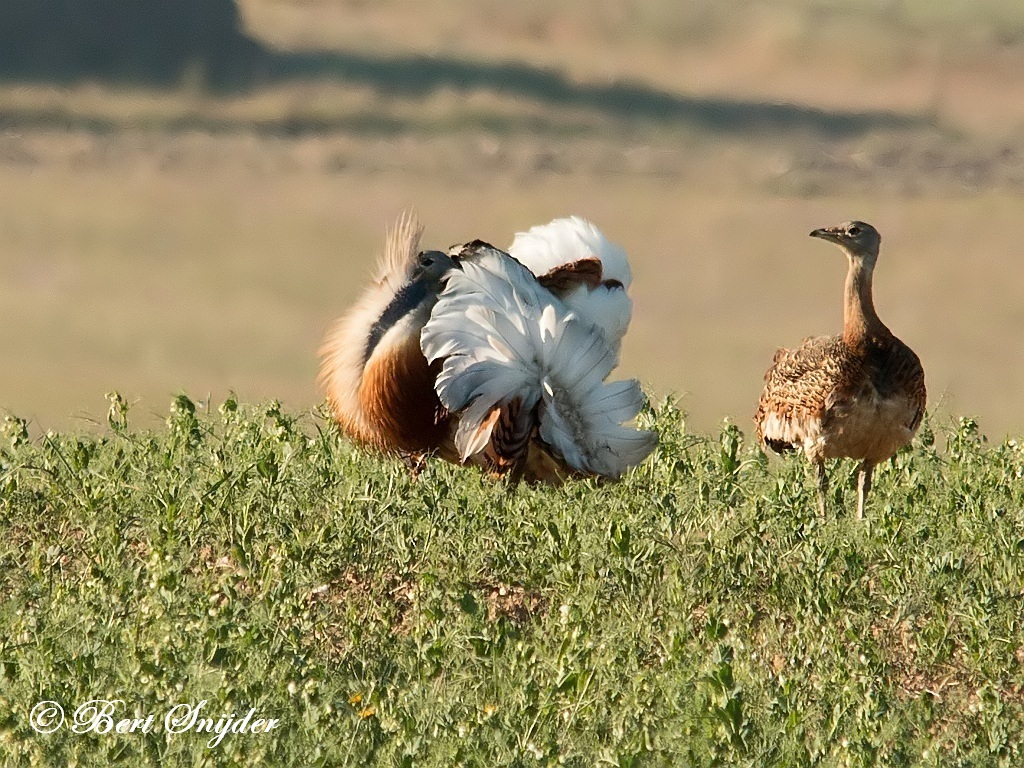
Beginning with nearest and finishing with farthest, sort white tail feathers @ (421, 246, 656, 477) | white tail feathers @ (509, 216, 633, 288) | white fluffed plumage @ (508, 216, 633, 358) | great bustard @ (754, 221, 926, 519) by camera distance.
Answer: white tail feathers @ (421, 246, 656, 477)
great bustard @ (754, 221, 926, 519)
white fluffed plumage @ (508, 216, 633, 358)
white tail feathers @ (509, 216, 633, 288)

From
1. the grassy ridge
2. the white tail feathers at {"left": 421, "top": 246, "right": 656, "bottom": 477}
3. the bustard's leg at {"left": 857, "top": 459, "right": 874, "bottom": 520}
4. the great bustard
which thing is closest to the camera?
the grassy ridge

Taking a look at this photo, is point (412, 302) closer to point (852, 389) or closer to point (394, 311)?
point (394, 311)

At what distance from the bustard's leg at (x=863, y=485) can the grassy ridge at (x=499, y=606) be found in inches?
2.8

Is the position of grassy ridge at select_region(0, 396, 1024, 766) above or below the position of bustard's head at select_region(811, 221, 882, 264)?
below

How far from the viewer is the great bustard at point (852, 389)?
572 cm

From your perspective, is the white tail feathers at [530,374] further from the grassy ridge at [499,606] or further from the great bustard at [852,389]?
the great bustard at [852,389]

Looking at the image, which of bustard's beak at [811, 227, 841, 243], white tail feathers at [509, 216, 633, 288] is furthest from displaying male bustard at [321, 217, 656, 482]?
bustard's beak at [811, 227, 841, 243]

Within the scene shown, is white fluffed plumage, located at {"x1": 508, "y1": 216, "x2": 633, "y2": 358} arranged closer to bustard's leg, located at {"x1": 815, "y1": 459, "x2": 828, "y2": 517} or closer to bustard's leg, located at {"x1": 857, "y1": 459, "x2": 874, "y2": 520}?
bustard's leg, located at {"x1": 815, "y1": 459, "x2": 828, "y2": 517}

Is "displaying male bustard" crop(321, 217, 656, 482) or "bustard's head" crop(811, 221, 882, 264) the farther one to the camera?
"bustard's head" crop(811, 221, 882, 264)

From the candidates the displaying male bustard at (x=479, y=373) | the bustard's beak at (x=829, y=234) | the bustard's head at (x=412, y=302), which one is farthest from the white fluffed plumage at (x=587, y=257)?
the bustard's beak at (x=829, y=234)

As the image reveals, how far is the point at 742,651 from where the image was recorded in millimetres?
4145

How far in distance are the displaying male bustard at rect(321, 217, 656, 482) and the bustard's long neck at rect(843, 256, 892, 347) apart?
43.0 inches

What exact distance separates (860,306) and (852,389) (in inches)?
19.9

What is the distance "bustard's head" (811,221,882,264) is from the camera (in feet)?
20.0
